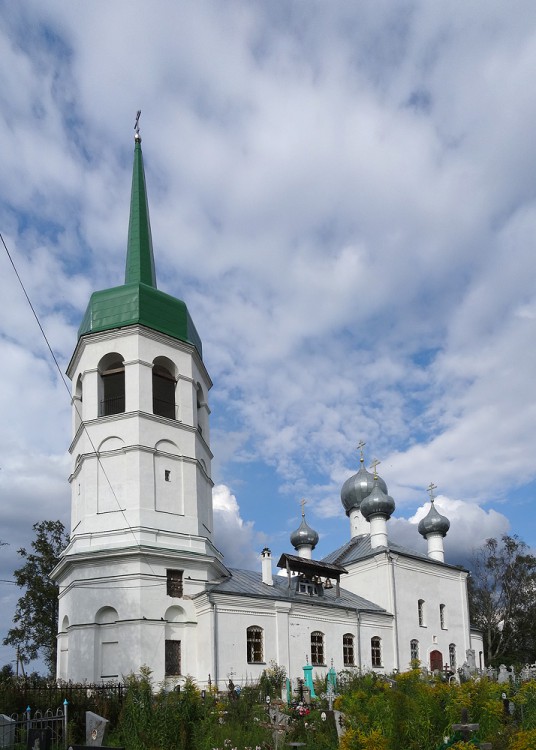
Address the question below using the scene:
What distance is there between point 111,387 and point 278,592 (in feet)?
28.1

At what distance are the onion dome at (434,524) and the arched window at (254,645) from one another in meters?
15.5

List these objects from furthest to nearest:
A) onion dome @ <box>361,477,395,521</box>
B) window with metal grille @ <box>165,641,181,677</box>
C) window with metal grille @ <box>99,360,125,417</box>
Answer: onion dome @ <box>361,477,395,521</box> → window with metal grille @ <box>99,360,125,417</box> → window with metal grille @ <box>165,641,181,677</box>

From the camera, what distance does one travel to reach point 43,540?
32.8m

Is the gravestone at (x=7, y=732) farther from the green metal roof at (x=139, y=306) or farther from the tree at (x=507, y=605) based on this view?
the tree at (x=507, y=605)

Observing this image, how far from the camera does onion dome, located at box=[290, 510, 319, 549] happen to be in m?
34.3

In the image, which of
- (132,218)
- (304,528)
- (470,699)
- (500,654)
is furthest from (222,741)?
(500,654)

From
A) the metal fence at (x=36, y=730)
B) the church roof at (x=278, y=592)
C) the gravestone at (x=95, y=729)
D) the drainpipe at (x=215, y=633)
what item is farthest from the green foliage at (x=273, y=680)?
the gravestone at (x=95, y=729)

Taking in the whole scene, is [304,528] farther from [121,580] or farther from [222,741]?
[222,741]

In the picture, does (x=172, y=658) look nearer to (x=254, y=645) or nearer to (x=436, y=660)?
(x=254, y=645)

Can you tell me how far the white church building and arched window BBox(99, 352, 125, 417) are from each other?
4 cm

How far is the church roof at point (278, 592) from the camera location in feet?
73.7

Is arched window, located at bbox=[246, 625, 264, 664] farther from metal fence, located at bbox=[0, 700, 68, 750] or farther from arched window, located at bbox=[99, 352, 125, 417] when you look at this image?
metal fence, located at bbox=[0, 700, 68, 750]

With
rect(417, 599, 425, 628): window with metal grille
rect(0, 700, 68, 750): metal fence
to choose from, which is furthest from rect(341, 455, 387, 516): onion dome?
rect(0, 700, 68, 750): metal fence

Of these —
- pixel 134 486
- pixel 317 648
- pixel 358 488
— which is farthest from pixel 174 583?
pixel 358 488
